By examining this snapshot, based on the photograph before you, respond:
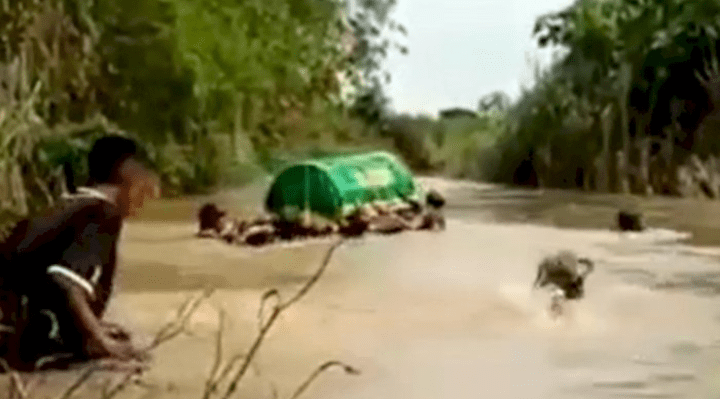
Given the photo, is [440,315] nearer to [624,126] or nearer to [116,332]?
[116,332]

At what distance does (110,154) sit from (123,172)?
81 millimetres

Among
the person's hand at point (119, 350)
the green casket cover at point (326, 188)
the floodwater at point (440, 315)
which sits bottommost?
the floodwater at point (440, 315)

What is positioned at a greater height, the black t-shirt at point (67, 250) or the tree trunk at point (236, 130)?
the tree trunk at point (236, 130)

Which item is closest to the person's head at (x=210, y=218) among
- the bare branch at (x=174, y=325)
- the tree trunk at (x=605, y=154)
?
the bare branch at (x=174, y=325)

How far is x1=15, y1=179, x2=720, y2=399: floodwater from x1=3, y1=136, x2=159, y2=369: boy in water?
255mm

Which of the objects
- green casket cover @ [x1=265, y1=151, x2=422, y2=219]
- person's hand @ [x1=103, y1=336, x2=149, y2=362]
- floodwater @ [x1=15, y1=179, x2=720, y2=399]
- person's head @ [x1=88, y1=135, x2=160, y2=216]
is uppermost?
person's head @ [x1=88, y1=135, x2=160, y2=216]

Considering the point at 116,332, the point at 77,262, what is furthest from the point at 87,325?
the point at 116,332

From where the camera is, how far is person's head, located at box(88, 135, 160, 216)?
578 cm

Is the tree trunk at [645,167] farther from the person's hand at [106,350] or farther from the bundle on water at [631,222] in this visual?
the person's hand at [106,350]

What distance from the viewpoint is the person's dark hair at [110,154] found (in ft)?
19.0

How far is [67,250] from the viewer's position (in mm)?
5652

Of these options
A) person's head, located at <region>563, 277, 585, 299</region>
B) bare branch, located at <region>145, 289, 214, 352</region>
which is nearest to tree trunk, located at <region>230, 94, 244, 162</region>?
person's head, located at <region>563, 277, 585, 299</region>

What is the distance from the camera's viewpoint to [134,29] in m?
19.9

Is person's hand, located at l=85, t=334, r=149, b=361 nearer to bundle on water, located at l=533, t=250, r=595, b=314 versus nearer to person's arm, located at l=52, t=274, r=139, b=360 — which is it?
person's arm, located at l=52, t=274, r=139, b=360
